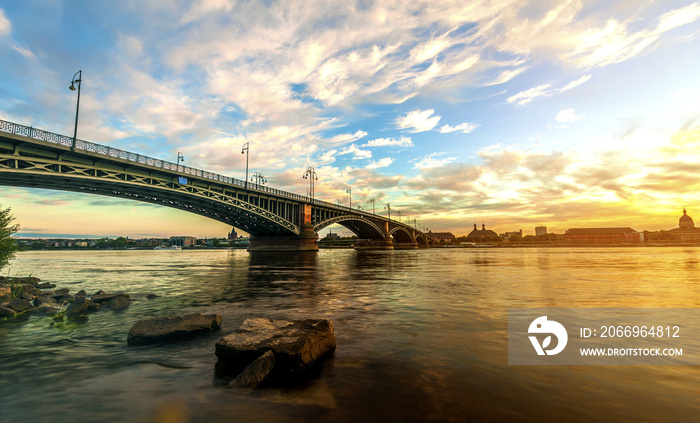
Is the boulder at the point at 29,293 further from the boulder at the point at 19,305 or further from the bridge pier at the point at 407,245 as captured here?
the bridge pier at the point at 407,245

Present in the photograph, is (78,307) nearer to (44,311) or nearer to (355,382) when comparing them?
(44,311)

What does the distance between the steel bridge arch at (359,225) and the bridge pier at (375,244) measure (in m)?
2.48

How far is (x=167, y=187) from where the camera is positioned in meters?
50.5

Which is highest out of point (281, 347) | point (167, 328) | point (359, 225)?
point (359, 225)

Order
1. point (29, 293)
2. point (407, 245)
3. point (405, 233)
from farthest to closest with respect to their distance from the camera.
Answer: point (407, 245) → point (405, 233) → point (29, 293)

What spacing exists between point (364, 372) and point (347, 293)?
36.5ft

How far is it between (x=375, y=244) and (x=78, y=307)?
135556mm

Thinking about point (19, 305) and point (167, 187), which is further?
point (167, 187)

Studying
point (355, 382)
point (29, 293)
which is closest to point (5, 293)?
point (29, 293)

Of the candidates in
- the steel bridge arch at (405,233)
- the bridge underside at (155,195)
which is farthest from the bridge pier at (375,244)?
the bridge underside at (155,195)

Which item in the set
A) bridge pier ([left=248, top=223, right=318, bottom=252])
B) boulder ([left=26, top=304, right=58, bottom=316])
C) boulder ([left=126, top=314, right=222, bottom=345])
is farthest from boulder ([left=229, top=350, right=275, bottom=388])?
bridge pier ([left=248, top=223, right=318, bottom=252])

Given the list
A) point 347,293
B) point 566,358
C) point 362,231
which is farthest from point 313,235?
point 566,358

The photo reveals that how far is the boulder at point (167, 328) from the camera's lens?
823cm

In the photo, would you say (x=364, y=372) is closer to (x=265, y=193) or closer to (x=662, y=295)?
(x=662, y=295)
